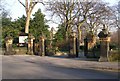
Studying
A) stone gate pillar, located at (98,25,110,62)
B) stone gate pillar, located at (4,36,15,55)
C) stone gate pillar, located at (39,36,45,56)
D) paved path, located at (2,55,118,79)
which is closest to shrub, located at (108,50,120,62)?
stone gate pillar, located at (98,25,110,62)

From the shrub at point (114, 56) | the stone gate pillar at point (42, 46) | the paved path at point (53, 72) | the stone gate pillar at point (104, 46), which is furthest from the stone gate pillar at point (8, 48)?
the paved path at point (53, 72)

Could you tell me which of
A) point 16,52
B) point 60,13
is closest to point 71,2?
point 60,13

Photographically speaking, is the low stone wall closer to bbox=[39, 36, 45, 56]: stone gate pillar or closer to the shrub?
bbox=[39, 36, 45, 56]: stone gate pillar

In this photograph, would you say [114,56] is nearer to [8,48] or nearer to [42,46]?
[42,46]

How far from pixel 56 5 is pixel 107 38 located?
88.7ft

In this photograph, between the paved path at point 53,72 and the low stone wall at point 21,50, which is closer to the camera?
the paved path at point 53,72

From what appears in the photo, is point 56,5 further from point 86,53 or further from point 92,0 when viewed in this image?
point 86,53

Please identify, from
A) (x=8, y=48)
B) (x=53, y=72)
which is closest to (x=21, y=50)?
(x=8, y=48)

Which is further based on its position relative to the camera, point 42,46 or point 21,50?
point 21,50

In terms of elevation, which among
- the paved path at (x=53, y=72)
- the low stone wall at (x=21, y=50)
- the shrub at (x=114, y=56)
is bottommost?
the paved path at (x=53, y=72)

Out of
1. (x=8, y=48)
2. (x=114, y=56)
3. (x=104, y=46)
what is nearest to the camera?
(x=114, y=56)

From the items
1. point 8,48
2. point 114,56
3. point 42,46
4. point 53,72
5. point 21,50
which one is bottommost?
point 53,72

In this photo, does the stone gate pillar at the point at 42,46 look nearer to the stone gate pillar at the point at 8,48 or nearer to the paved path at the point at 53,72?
the stone gate pillar at the point at 8,48

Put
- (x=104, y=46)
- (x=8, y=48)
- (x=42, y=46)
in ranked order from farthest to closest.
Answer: (x=8, y=48)
(x=42, y=46)
(x=104, y=46)
